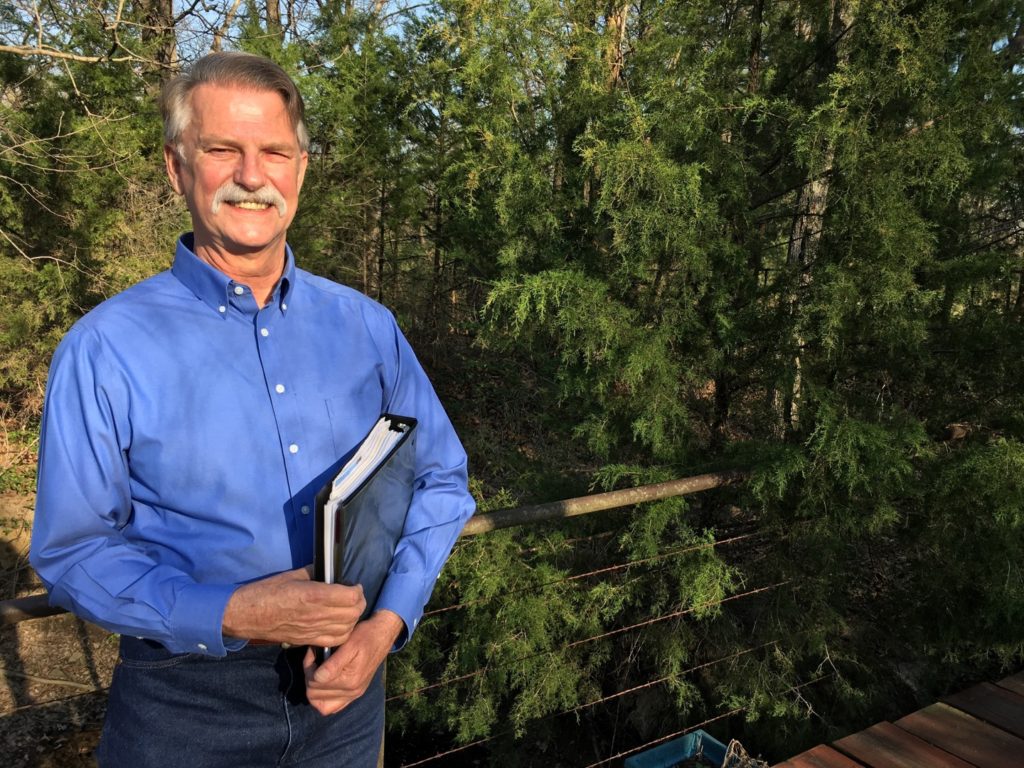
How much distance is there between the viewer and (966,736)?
2605 mm

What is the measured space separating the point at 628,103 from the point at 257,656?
3.30 meters

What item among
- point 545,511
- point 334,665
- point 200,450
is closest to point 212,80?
point 200,450

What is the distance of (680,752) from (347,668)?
2957mm

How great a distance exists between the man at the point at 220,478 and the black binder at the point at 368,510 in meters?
0.05

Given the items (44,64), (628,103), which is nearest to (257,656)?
(628,103)

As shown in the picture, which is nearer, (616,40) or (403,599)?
(403,599)

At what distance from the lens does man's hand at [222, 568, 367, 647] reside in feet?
3.87

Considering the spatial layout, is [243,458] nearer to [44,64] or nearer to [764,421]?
[764,421]

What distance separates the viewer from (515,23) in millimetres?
4492

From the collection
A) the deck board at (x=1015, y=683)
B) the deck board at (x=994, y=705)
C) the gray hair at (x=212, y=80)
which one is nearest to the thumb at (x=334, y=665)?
the gray hair at (x=212, y=80)

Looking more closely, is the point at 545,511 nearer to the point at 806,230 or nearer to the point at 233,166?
A: the point at 233,166

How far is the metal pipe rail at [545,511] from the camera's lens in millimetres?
1644

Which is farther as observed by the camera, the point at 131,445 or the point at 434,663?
the point at 434,663

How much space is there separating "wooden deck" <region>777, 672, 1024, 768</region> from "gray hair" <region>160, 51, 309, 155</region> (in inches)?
108
